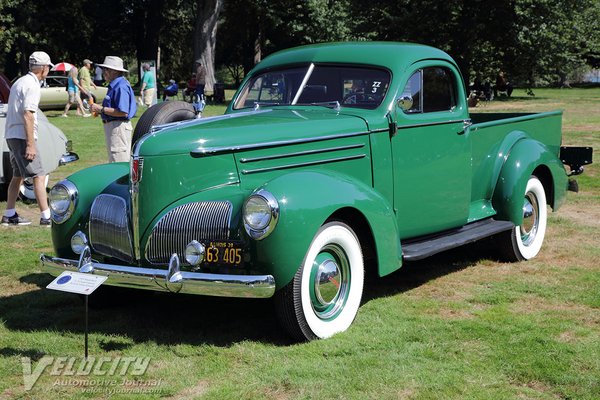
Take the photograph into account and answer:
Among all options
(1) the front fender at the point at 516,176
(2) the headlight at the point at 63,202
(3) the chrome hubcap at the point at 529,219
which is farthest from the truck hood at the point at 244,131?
(3) the chrome hubcap at the point at 529,219

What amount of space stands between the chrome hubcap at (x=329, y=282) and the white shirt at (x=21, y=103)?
434cm

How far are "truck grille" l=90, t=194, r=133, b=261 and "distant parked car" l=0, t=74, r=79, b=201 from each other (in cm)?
488

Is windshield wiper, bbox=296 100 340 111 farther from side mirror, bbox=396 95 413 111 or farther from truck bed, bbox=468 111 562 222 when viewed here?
truck bed, bbox=468 111 562 222

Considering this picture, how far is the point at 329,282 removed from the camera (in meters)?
4.77

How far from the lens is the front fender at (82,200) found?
17.1 feet

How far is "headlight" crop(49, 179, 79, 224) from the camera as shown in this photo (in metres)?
5.24

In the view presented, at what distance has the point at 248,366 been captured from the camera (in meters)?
4.31

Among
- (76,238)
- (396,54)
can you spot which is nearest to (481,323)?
(396,54)

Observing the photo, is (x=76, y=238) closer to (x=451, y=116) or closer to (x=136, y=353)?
(x=136, y=353)

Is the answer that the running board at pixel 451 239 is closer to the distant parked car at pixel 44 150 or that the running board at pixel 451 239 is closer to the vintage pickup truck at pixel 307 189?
the vintage pickup truck at pixel 307 189

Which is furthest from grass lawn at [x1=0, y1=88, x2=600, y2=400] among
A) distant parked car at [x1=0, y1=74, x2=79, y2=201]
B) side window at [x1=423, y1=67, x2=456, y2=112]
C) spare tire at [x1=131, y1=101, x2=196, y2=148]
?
distant parked car at [x1=0, y1=74, x2=79, y2=201]

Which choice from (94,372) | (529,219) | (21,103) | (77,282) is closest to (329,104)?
(77,282)

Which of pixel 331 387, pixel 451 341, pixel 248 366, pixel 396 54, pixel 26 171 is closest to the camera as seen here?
pixel 331 387

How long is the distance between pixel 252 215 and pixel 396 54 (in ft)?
7.38
